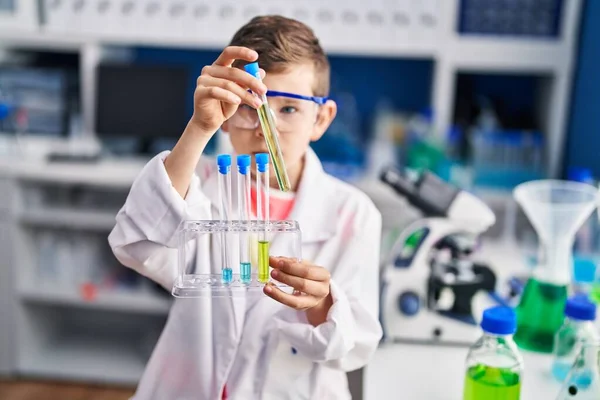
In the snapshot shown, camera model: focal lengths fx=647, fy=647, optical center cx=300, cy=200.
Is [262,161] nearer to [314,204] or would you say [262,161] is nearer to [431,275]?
[314,204]

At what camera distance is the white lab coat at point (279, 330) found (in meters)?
Answer: 1.11

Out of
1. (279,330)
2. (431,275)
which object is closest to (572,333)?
(431,275)

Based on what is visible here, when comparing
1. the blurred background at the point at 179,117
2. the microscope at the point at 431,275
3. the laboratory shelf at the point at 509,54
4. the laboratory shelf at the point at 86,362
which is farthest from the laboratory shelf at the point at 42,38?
the microscope at the point at 431,275

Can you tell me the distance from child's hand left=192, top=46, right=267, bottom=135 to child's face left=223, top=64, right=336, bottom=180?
15 cm

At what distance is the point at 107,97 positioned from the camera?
2.74m

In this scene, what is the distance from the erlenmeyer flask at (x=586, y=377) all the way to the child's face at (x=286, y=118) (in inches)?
23.6

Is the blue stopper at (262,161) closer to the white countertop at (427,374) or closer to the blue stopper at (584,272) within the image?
the white countertop at (427,374)

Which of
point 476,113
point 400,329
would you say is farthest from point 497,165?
point 400,329

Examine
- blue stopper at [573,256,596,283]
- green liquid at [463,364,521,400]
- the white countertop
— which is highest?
blue stopper at [573,256,596,283]

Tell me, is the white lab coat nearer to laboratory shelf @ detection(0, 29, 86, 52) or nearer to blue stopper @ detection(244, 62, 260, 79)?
blue stopper @ detection(244, 62, 260, 79)

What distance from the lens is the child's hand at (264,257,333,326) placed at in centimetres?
89

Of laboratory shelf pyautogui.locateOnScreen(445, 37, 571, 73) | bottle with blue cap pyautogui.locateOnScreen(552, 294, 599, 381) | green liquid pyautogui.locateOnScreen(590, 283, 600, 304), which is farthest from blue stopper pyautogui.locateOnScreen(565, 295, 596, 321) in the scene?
laboratory shelf pyautogui.locateOnScreen(445, 37, 571, 73)

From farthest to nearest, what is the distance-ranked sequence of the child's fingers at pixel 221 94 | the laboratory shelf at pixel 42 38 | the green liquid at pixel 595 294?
the laboratory shelf at pixel 42 38 → the green liquid at pixel 595 294 → the child's fingers at pixel 221 94

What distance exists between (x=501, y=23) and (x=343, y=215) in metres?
1.68
